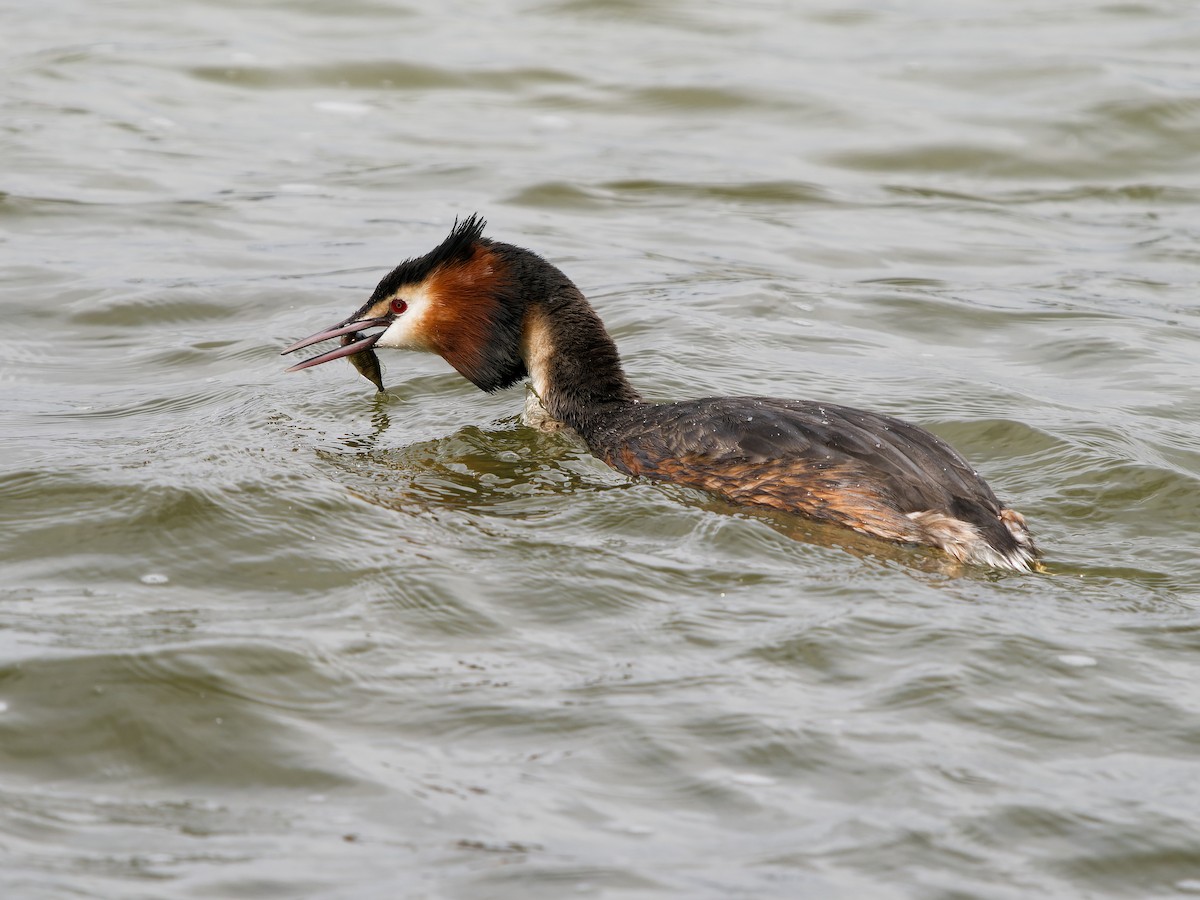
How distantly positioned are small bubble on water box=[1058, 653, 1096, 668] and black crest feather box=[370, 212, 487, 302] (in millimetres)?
3204

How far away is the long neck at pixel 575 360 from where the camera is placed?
23.5ft

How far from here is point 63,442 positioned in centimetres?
708

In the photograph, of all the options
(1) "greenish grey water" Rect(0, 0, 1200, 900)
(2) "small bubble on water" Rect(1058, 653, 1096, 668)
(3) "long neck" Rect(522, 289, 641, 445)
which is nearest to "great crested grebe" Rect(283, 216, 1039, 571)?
(3) "long neck" Rect(522, 289, 641, 445)

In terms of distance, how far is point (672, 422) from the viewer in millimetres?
6617

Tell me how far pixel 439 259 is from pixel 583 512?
156 centimetres

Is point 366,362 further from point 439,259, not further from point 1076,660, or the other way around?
point 1076,660

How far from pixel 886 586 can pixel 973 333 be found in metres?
3.95

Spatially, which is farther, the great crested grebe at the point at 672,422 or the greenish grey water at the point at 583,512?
the great crested grebe at the point at 672,422

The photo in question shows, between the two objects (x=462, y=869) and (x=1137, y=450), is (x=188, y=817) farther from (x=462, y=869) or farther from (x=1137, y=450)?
(x=1137, y=450)

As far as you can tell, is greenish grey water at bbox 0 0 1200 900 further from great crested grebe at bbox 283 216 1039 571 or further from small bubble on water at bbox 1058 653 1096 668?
great crested grebe at bbox 283 216 1039 571

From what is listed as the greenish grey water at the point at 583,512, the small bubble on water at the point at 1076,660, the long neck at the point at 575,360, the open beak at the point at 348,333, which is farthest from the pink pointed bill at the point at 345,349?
the small bubble on water at the point at 1076,660

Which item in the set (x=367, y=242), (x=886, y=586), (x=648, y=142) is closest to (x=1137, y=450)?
(x=886, y=586)

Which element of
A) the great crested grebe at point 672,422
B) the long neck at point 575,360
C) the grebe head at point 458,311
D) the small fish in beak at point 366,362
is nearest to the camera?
the great crested grebe at point 672,422

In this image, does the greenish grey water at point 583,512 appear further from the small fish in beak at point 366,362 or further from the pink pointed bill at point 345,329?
the pink pointed bill at point 345,329
